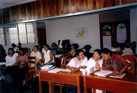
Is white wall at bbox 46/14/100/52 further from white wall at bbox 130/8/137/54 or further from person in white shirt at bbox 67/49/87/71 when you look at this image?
person in white shirt at bbox 67/49/87/71

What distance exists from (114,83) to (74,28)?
6.95 m

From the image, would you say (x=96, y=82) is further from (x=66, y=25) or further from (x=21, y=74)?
(x=66, y=25)

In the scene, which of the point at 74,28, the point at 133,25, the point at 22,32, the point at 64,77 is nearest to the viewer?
the point at 64,77

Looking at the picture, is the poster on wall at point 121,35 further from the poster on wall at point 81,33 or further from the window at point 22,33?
the window at point 22,33

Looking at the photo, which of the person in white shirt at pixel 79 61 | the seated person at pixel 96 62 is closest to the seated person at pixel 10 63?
the person in white shirt at pixel 79 61

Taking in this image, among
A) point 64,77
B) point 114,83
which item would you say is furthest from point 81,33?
point 114,83

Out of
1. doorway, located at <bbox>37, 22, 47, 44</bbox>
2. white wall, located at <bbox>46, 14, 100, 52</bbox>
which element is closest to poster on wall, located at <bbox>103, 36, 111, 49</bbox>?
white wall, located at <bbox>46, 14, 100, 52</bbox>

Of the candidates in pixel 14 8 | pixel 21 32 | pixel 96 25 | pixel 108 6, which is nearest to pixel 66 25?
pixel 96 25

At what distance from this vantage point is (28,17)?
166 inches

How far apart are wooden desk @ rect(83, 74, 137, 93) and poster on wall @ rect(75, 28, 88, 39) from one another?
243 inches

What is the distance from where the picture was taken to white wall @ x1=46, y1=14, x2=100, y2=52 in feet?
26.8

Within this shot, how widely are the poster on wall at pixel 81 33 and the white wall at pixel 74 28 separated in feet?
0.61

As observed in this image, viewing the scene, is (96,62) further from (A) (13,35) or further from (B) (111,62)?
(A) (13,35)

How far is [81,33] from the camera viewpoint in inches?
342
